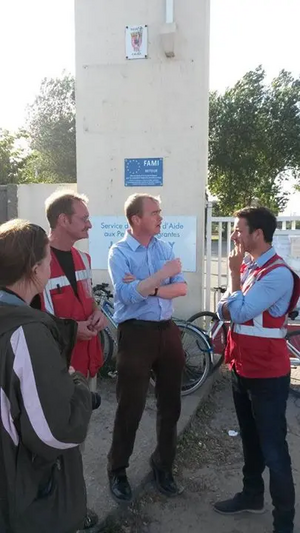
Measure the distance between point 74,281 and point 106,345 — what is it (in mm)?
2488

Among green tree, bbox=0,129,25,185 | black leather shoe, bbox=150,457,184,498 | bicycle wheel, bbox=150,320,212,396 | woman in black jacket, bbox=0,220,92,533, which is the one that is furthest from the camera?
green tree, bbox=0,129,25,185

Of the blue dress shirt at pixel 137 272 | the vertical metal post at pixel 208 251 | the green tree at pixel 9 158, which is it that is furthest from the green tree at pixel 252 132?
the blue dress shirt at pixel 137 272

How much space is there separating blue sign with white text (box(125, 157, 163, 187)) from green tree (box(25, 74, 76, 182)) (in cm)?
1765

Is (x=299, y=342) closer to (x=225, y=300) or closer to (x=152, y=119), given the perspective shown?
(x=225, y=300)

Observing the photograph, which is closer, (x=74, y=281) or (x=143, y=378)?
(x=74, y=281)

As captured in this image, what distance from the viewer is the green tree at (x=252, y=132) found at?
68.2 ft

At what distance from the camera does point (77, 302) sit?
8.09 ft

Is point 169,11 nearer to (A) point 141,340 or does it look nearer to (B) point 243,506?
(A) point 141,340

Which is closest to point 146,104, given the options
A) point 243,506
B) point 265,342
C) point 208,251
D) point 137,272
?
point 208,251

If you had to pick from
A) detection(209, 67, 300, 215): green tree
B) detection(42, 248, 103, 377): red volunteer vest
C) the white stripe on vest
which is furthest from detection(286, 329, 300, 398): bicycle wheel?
detection(209, 67, 300, 215): green tree

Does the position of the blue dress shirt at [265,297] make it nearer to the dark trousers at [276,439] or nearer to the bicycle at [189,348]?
the dark trousers at [276,439]

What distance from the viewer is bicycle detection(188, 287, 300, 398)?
15.0 ft

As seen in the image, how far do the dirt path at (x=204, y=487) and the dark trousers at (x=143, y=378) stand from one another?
0.33 m

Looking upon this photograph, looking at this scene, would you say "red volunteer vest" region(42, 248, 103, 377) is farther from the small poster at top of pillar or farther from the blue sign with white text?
the small poster at top of pillar
